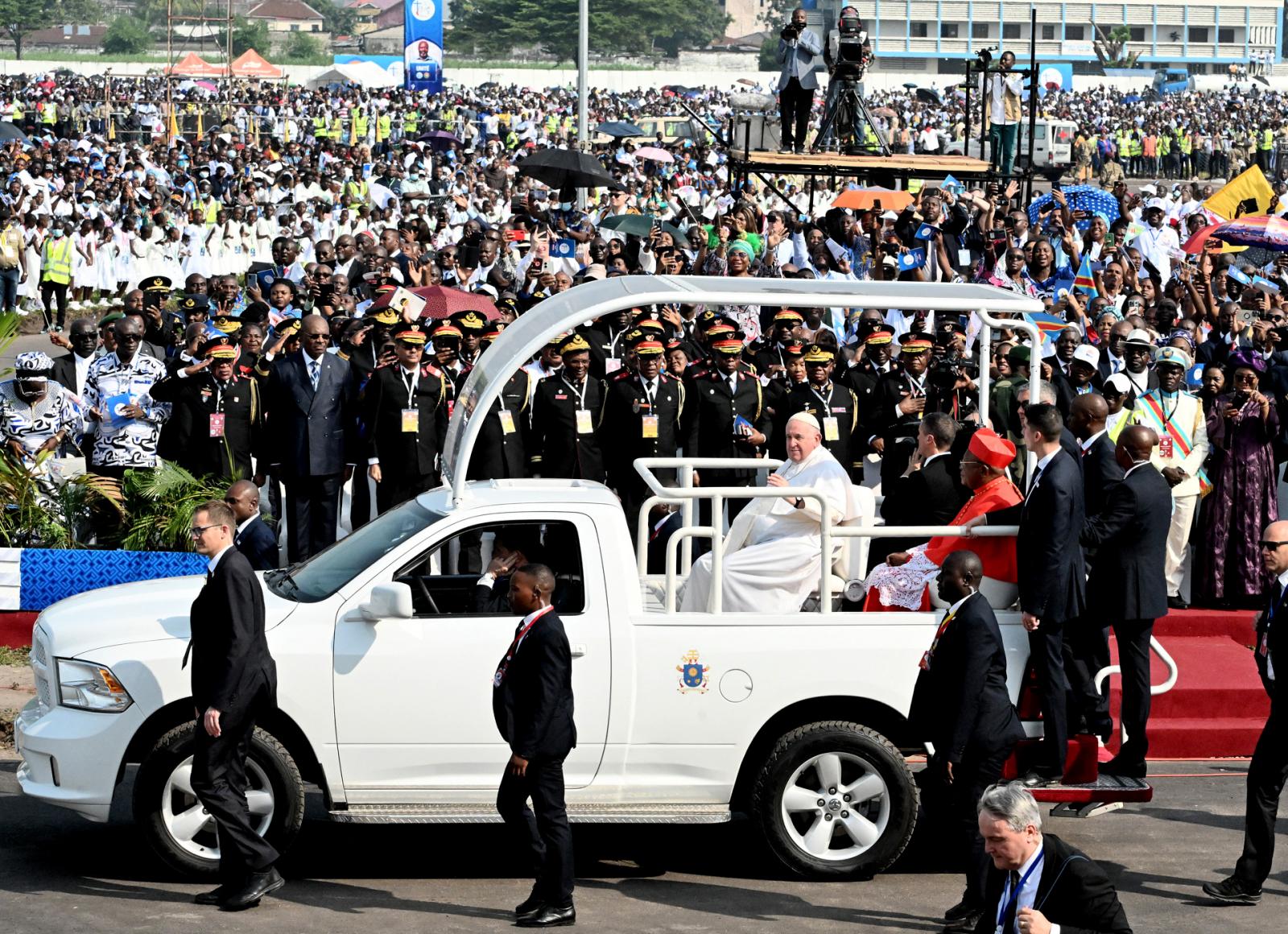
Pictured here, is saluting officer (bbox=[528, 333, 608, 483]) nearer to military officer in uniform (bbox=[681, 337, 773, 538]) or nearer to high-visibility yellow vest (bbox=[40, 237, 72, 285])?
military officer in uniform (bbox=[681, 337, 773, 538])

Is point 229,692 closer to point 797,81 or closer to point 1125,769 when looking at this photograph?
point 1125,769

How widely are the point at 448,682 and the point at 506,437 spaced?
16.6 feet

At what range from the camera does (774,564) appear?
9.06 meters

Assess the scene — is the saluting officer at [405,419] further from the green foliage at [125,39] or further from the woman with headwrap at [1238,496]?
the green foliage at [125,39]

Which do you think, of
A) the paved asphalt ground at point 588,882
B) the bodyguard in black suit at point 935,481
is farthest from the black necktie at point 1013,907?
the bodyguard in black suit at point 935,481

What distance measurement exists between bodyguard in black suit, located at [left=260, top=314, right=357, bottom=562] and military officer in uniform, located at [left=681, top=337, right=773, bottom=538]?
7.88ft

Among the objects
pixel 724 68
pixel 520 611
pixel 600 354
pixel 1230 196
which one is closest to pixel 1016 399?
pixel 600 354

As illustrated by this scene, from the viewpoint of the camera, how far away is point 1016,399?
12828 millimetres

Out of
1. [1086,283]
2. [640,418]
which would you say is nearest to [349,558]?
[640,418]

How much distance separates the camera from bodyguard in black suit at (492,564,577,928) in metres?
7.56

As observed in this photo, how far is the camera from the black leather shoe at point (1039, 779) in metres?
8.58

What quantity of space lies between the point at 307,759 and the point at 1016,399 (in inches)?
246

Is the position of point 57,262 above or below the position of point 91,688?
above

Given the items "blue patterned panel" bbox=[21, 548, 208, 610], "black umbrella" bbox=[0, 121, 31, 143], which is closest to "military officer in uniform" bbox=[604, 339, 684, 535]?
"blue patterned panel" bbox=[21, 548, 208, 610]
